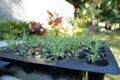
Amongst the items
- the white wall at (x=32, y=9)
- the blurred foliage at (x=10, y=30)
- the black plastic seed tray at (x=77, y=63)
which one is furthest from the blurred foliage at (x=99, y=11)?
the black plastic seed tray at (x=77, y=63)

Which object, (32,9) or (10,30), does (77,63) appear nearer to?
(10,30)

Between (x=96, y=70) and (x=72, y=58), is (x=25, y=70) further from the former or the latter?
(x=96, y=70)

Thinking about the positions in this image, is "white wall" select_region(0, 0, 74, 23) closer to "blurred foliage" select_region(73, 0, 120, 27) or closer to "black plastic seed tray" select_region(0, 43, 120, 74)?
"blurred foliage" select_region(73, 0, 120, 27)

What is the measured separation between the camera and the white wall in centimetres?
768

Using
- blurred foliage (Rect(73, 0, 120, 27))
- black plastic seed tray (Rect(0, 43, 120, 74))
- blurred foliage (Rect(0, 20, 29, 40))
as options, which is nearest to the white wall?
blurred foliage (Rect(0, 20, 29, 40))

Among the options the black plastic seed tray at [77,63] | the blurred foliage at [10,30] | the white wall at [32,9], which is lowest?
the black plastic seed tray at [77,63]

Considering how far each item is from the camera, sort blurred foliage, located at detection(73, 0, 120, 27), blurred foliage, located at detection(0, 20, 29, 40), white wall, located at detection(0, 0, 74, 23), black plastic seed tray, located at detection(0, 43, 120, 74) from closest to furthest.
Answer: black plastic seed tray, located at detection(0, 43, 120, 74), blurred foliage, located at detection(0, 20, 29, 40), white wall, located at detection(0, 0, 74, 23), blurred foliage, located at detection(73, 0, 120, 27)

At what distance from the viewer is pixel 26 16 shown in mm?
8461

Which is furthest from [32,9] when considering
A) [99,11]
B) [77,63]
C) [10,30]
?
[99,11]

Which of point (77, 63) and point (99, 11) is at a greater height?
point (99, 11)

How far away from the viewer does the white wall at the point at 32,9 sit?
768 cm

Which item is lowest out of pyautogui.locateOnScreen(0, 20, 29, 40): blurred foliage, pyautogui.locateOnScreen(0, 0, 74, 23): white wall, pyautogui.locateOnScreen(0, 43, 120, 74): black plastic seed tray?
pyautogui.locateOnScreen(0, 43, 120, 74): black plastic seed tray

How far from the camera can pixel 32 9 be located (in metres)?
8.62

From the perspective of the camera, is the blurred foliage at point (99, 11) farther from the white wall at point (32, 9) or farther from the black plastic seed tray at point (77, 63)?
the black plastic seed tray at point (77, 63)
